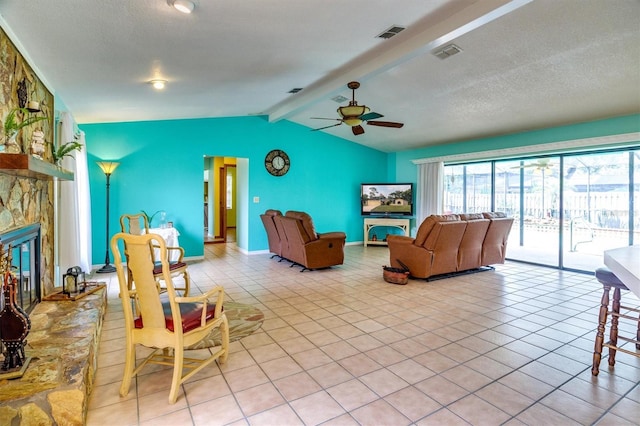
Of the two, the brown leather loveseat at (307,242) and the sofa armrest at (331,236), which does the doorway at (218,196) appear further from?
the sofa armrest at (331,236)

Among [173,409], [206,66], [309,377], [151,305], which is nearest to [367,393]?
[309,377]

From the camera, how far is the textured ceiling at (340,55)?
2760 mm

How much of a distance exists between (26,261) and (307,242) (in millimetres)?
3626

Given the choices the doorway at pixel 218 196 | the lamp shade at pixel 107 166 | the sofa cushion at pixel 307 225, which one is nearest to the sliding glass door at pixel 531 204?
the sofa cushion at pixel 307 225

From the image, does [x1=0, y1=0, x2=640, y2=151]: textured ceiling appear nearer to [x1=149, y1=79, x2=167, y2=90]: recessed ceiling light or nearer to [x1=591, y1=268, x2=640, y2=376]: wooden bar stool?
[x1=149, y1=79, x2=167, y2=90]: recessed ceiling light

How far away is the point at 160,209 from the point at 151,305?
15.9 ft

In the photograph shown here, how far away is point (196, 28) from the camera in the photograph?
9.60 ft

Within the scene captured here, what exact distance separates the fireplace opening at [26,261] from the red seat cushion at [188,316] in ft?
3.35

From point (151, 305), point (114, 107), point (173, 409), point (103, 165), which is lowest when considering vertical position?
point (173, 409)

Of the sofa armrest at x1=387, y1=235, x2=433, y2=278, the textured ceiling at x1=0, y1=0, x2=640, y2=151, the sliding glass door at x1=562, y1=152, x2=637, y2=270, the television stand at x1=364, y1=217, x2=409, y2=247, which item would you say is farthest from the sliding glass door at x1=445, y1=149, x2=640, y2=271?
the sofa armrest at x1=387, y1=235, x2=433, y2=278

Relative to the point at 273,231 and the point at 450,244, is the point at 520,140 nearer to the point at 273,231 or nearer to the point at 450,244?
the point at 450,244

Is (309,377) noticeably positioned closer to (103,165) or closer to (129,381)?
(129,381)

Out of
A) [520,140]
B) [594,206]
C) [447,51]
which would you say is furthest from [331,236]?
[594,206]

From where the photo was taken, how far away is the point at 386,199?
887 centimetres
